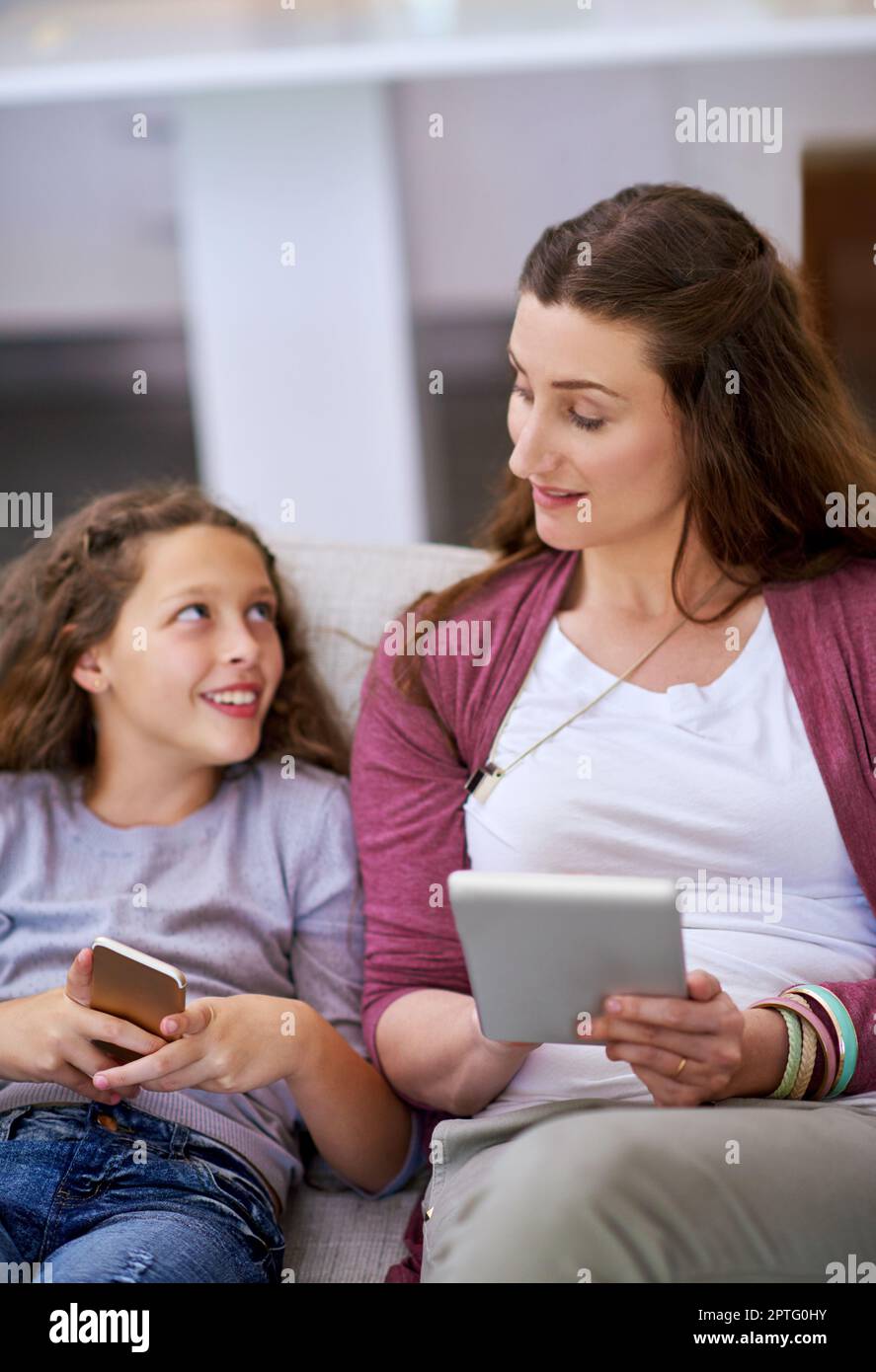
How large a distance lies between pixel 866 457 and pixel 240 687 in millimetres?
720

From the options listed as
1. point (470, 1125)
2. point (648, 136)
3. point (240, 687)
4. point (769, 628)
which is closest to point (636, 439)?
point (769, 628)

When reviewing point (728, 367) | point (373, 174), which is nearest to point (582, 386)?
point (728, 367)

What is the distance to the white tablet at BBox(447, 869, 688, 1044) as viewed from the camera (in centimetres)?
97

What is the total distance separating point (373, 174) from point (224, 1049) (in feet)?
8.61

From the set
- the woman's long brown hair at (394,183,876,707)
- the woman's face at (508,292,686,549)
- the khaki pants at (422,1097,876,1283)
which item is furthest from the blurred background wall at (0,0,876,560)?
the khaki pants at (422,1097,876,1283)

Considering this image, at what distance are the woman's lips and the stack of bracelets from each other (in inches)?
19.9

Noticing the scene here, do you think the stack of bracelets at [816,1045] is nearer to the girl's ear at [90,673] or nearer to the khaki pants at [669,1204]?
the khaki pants at [669,1204]

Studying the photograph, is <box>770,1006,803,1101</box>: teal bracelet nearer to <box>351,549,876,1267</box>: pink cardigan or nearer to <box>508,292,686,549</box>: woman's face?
<box>351,549,876,1267</box>: pink cardigan

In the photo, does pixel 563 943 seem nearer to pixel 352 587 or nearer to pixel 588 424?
pixel 588 424

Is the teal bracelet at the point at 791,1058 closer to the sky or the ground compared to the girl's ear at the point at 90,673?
closer to the ground

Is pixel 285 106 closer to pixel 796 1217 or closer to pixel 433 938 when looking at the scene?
pixel 433 938

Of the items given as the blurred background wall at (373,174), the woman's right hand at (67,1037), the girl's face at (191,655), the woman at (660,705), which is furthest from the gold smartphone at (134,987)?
the blurred background wall at (373,174)

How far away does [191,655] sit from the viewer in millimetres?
1498

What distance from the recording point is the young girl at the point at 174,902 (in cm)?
122
